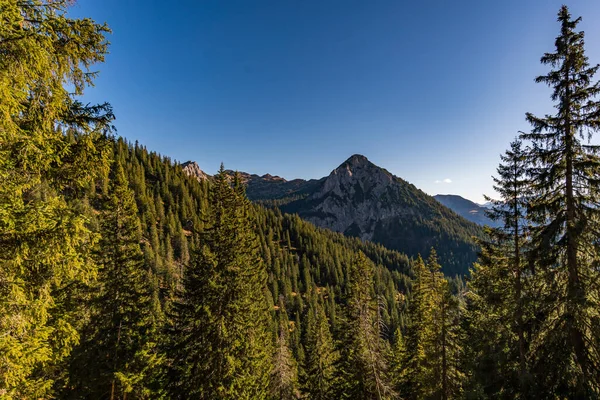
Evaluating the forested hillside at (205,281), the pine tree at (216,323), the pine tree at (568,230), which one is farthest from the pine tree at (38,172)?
the pine tree at (568,230)

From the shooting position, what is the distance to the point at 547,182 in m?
10.5

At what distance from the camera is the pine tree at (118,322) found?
15266mm

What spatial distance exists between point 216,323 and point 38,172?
1125 cm

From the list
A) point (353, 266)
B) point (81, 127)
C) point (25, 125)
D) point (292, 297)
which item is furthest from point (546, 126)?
point (292, 297)

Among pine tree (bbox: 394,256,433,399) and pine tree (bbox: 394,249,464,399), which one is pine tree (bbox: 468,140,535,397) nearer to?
pine tree (bbox: 394,249,464,399)

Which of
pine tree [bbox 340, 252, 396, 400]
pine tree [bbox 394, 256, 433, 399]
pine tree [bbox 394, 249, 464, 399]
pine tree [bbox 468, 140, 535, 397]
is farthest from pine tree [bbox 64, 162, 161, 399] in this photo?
pine tree [bbox 394, 256, 433, 399]

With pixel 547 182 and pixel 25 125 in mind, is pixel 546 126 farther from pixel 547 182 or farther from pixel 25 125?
pixel 25 125

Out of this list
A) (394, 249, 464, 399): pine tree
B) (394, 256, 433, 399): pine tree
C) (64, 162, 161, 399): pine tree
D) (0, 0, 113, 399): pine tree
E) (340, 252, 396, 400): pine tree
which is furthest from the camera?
(394, 256, 433, 399): pine tree

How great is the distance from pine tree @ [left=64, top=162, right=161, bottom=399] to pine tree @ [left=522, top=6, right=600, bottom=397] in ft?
62.4

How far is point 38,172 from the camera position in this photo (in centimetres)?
634

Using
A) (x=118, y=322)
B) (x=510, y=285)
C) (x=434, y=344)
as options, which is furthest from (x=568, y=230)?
(x=118, y=322)

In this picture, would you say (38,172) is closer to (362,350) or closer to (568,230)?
(568,230)

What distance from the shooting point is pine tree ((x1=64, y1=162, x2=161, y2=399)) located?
50.1ft

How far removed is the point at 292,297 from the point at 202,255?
92.7 meters
